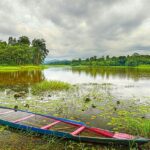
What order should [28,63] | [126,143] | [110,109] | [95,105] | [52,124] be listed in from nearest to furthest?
[126,143], [52,124], [110,109], [95,105], [28,63]

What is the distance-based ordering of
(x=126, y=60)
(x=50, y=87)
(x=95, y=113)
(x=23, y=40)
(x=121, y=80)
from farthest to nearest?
(x=126, y=60) < (x=23, y=40) < (x=121, y=80) < (x=50, y=87) < (x=95, y=113)

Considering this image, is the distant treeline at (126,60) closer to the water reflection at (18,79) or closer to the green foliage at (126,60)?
the green foliage at (126,60)

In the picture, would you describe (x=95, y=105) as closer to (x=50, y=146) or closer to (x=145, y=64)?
(x=50, y=146)

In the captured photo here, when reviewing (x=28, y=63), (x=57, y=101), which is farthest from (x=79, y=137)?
(x=28, y=63)

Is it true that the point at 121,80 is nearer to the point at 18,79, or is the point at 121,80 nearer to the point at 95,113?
the point at 18,79

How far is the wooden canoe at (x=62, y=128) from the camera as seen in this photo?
7.34m

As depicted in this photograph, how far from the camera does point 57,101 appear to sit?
1587 cm

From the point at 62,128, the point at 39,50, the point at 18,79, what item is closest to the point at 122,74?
the point at 18,79

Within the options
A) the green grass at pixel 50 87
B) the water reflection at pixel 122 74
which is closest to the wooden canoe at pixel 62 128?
the green grass at pixel 50 87

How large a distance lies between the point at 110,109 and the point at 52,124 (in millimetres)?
5297


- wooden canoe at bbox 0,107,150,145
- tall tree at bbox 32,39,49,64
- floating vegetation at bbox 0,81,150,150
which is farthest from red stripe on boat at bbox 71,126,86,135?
tall tree at bbox 32,39,49,64

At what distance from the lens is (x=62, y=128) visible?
895cm

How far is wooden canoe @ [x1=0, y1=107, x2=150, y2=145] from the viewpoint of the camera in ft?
24.1

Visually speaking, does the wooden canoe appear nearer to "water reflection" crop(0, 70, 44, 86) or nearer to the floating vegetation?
the floating vegetation
